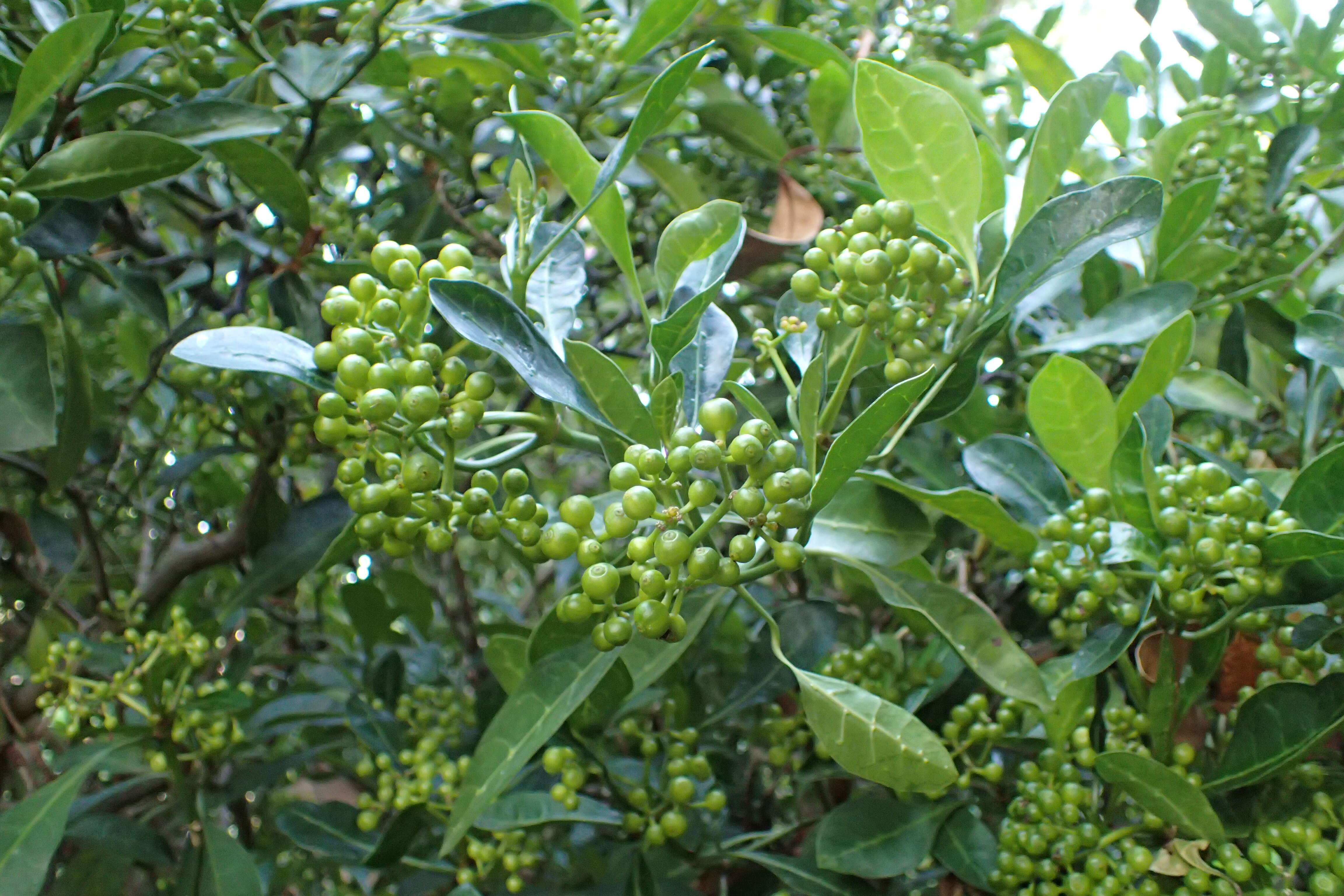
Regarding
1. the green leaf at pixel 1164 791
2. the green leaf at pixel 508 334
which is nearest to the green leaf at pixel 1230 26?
the green leaf at pixel 1164 791

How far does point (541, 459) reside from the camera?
9.55ft

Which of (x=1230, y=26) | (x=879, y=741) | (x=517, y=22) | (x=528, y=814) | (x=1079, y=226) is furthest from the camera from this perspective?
(x=1230, y=26)

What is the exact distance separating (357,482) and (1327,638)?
3.05 ft

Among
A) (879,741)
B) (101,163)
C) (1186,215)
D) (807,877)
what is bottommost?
(807,877)

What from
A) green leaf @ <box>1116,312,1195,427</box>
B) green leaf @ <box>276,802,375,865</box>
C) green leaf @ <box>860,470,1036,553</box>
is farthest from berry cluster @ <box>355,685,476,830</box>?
green leaf @ <box>1116,312,1195,427</box>

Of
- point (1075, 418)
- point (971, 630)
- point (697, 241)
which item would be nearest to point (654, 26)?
point (697, 241)

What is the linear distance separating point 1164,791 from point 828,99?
3.49 feet

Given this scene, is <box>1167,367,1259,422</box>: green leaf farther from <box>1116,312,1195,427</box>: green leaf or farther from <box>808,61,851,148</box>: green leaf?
<box>808,61,851,148</box>: green leaf

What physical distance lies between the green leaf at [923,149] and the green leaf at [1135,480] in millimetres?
231

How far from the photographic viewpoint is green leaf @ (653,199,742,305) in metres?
0.97

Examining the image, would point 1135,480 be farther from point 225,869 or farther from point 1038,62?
point 225,869

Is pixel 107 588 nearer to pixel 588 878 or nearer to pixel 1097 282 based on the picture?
pixel 588 878

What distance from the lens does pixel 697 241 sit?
3.21 feet

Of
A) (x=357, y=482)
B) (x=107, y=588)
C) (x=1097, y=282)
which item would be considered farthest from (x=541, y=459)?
(x=357, y=482)
